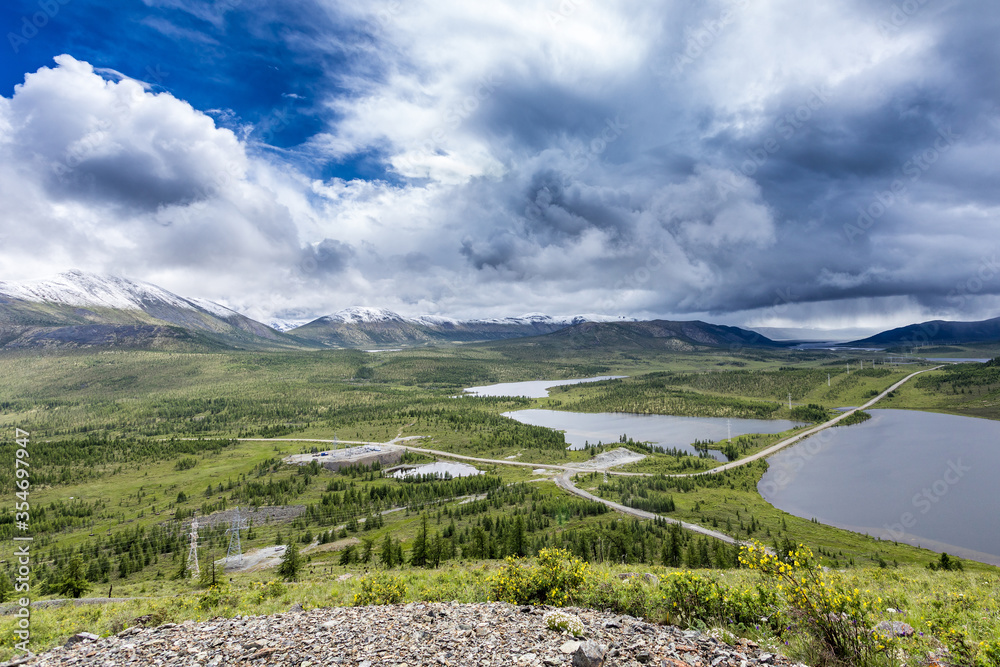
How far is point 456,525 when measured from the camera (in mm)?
70812

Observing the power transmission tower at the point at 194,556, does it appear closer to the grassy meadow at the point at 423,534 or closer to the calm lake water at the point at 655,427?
the grassy meadow at the point at 423,534

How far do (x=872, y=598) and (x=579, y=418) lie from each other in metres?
186

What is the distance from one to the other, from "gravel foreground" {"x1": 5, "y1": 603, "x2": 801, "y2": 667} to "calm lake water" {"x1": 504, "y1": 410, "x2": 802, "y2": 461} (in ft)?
410

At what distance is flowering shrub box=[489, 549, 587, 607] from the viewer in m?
16.1

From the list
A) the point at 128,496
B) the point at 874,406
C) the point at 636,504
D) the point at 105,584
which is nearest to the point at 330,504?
the point at 105,584

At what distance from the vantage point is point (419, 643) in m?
12.0

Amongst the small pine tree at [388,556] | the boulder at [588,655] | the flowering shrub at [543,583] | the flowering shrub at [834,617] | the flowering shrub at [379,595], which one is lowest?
the small pine tree at [388,556]

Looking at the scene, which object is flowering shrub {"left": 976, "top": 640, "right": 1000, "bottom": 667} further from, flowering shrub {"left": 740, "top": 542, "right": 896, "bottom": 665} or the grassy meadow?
flowering shrub {"left": 740, "top": 542, "right": 896, "bottom": 665}

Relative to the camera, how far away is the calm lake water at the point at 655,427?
145 metres

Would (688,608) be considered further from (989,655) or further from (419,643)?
(419,643)

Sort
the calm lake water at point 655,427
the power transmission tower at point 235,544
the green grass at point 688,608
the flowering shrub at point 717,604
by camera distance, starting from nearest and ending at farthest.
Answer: the green grass at point 688,608, the flowering shrub at point 717,604, the power transmission tower at point 235,544, the calm lake water at point 655,427

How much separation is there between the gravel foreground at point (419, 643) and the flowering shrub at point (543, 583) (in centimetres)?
114

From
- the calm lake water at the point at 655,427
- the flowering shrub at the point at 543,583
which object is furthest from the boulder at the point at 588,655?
the calm lake water at the point at 655,427

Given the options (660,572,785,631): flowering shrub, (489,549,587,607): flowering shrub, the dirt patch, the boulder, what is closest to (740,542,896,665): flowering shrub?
(660,572,785,631): flowering shrub
